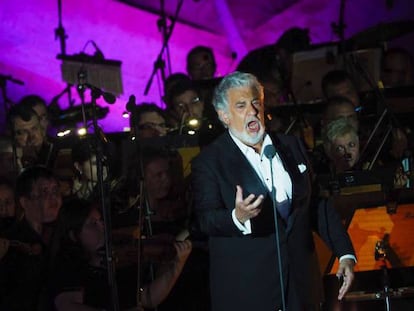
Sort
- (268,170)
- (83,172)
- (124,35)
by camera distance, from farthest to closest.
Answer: (124,35)
(83,172)
(268,170)

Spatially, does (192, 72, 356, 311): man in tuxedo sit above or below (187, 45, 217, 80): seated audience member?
below

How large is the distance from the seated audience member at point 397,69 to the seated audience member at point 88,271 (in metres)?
3.95

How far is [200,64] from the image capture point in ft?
27.0

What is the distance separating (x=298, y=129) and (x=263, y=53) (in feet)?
6.87

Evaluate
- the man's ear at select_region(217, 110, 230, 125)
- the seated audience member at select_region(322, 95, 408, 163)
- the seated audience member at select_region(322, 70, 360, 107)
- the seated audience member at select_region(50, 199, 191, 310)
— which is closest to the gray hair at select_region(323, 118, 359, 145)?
the seated audience member at select_region(322, 95, 408, 163)

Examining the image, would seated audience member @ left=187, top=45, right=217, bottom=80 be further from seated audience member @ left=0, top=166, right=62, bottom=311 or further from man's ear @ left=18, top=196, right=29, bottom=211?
man's ear @ left=18, top=196, right=29, bottom=211

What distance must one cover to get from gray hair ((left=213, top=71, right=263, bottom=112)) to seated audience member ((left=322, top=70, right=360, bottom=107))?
3.15 meters

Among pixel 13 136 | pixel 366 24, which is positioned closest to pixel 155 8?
pixel 366 24

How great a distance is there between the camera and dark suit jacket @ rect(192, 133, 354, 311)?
388cm

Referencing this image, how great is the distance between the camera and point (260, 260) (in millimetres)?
3883

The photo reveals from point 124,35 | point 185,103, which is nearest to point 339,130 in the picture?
point 185,103

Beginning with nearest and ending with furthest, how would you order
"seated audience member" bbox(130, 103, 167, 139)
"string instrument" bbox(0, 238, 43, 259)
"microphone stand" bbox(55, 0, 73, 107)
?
"string instrument" bbox(0, 238, 43, 259), "seated audience member" bbox(130, 103, 167, 139), "microphone stand" bbox(55, 0, 73, 107)

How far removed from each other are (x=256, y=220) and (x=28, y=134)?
10.6 feet

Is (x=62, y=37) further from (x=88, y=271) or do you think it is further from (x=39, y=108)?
(x=88, y=271)
